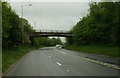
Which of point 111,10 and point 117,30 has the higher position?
point 111,10

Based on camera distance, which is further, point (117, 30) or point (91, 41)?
point (91, 41)

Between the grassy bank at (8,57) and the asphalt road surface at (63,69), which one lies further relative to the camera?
the grassy bank at (8,57)

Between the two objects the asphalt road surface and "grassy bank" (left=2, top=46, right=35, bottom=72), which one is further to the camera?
"grassy bank" (left=2, top=46, right=35, bottom=72)

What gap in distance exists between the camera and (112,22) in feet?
82.5

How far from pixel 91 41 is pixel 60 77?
55.4 m

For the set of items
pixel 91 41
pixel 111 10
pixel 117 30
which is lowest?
pixel 91 41

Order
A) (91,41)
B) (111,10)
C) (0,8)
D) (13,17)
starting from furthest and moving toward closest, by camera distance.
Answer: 1. (91,41)
2. (13,17)
3. (0,8)
4. (111,10)

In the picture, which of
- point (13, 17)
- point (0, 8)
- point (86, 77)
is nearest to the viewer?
point (86, 77)

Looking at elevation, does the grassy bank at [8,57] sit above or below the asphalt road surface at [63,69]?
below

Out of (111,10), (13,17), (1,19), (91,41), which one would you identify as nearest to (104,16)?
(111,10)

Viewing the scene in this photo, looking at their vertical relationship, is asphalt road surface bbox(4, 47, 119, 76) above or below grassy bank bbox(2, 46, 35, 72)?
above

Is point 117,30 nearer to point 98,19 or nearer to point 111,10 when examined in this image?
point 111,10

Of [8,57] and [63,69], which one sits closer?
[63,69]

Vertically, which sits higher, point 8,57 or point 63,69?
point 63,69
